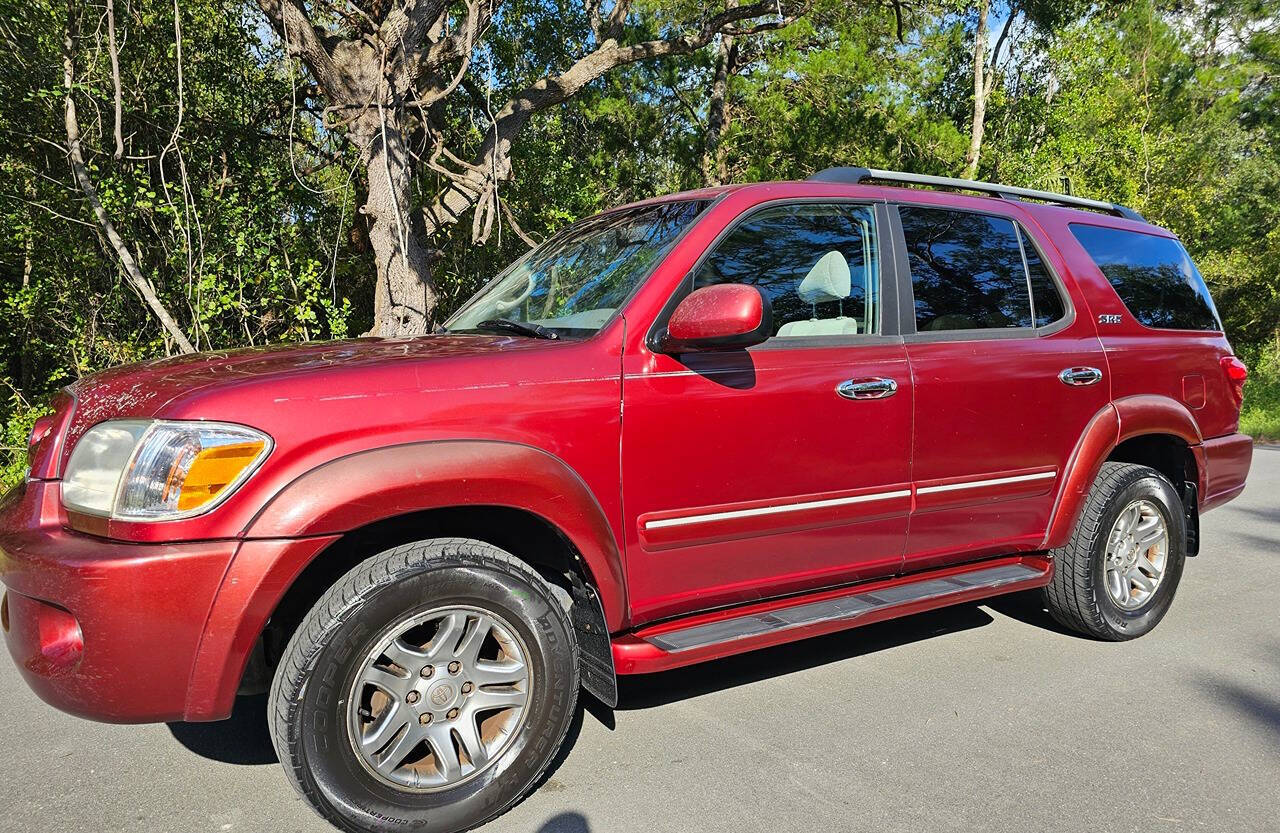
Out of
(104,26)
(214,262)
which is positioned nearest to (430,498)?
(214,262)

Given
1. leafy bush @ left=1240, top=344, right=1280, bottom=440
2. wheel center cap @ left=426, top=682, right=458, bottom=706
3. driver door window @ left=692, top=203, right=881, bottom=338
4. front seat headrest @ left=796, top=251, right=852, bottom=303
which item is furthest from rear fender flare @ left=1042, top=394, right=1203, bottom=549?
leafy bush @ left=1240, top=344, right=1280, bottom=440

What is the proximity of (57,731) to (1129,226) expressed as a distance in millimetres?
5317

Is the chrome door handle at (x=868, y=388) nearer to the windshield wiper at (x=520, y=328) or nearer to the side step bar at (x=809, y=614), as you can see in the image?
the side step bar at (x=809, y=614)

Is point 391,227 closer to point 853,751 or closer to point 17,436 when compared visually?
point 17,436

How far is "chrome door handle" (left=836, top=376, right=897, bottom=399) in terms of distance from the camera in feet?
10.3

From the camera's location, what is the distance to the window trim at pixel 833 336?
2.93 metres

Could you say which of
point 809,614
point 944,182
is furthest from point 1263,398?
Answer: point 809,614

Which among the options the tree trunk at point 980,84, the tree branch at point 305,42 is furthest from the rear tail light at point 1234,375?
the tree trunk at point 980,84

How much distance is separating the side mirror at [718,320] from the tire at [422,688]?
890 millimetres

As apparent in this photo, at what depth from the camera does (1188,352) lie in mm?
4305

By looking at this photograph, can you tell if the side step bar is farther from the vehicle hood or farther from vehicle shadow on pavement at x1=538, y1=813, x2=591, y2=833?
the vehicle hood

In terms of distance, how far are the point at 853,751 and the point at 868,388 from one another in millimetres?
1306

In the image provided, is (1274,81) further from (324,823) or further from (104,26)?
(324,823)

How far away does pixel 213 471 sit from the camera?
2.20 meters
